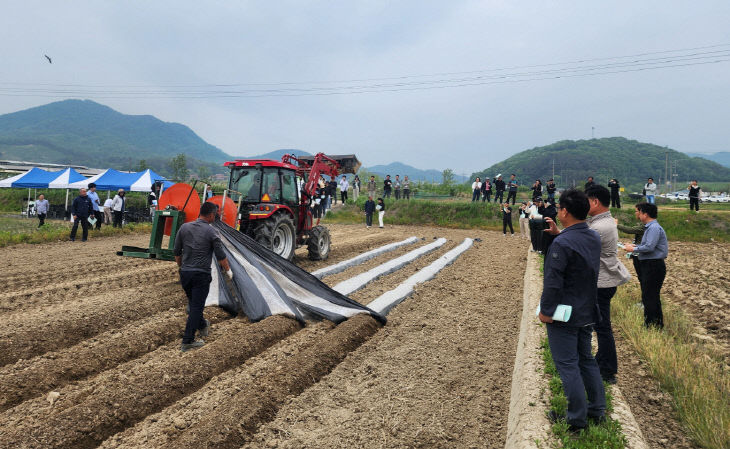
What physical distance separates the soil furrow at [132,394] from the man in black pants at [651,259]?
4.31 m

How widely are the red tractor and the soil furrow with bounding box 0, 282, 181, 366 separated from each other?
202cm

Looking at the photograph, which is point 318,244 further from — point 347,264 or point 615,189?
point 615,189

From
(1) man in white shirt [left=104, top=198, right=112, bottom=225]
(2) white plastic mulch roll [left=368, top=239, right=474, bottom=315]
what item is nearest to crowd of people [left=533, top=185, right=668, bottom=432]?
(2) white plastic mulch roll [left=368, top=239, right=474, bottom=315]

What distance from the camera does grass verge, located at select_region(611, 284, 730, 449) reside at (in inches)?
117

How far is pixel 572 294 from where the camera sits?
284 cm

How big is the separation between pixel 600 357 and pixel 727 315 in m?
4.52

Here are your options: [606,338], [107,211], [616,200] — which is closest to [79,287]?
[606,338]

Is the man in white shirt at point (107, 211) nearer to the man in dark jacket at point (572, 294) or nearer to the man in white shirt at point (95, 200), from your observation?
the man in white shirt at point (95, 200)

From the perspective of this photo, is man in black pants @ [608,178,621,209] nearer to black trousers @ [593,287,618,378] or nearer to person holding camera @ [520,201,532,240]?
person holding camera @ [520,201,532,240]

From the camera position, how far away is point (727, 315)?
6520 mm

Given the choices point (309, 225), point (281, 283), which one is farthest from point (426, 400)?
point (309, 225)

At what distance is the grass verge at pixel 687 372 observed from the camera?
298 cm

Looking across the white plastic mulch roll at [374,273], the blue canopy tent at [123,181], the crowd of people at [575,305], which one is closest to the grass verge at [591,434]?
the crowd of people at [575,305]

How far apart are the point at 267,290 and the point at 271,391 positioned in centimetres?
241
